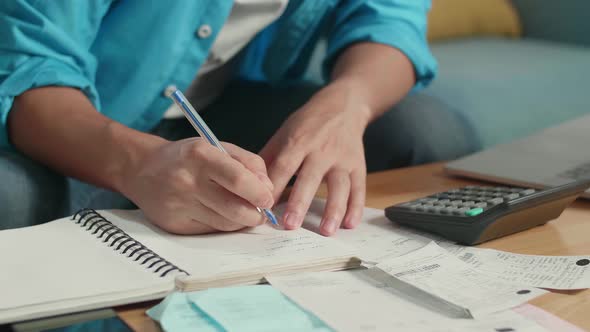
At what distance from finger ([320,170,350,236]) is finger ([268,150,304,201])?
0.12ft

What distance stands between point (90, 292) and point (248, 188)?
0.49 ft

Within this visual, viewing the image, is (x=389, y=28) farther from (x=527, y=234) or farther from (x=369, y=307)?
(x=369, y=307)

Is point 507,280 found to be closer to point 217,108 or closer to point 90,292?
point 90,292

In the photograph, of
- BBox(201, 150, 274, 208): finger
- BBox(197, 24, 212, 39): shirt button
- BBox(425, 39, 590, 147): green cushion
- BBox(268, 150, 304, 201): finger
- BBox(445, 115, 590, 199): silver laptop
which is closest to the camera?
BBox(201, 150, 274, 208): finger

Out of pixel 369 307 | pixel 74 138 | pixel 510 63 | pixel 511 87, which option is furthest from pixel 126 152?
pixel 510 63

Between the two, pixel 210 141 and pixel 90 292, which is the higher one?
pixel 210 141

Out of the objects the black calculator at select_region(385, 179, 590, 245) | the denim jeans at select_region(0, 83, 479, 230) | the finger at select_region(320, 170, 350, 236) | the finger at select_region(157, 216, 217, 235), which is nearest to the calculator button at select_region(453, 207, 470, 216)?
the black calculator at select_region(385, 179, 590, 245)

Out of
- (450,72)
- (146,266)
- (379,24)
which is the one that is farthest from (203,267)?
(450,72)

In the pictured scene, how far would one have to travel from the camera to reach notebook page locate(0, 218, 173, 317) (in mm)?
491

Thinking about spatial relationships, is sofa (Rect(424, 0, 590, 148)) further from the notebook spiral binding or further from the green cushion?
the notebook spiral binding

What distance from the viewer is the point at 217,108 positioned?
43.8 inches

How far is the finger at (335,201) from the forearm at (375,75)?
5.7 inches

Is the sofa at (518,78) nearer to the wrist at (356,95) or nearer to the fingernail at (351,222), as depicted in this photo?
the wrist at (356,95)

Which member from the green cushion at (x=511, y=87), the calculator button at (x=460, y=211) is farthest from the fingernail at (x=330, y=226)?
the green cushion at (x=511, y=87)
